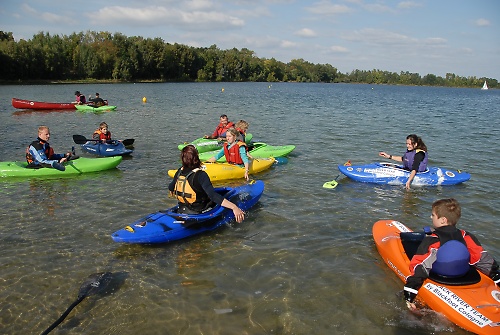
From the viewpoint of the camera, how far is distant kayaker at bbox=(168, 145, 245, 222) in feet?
18.5

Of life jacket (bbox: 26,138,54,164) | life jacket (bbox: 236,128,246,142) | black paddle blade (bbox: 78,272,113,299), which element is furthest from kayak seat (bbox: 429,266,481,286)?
life jacket (bbox: 26,138,54,164)

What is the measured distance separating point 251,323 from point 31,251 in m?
3.60

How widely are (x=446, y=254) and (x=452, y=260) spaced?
11 centimetres

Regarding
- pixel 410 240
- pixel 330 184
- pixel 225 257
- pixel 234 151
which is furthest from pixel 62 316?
pixel 330 184

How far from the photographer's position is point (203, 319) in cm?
431

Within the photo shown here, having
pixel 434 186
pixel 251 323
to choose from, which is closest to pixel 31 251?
pixel 251 323

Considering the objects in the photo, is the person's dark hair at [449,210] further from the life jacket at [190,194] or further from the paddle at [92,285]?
the paddle at [92,285]

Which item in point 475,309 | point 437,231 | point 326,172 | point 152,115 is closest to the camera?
point 475,309

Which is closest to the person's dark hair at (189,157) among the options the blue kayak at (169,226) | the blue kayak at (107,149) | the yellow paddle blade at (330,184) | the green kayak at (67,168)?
the blue kayak at (169,226)

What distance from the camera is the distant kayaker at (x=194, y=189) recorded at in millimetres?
5652

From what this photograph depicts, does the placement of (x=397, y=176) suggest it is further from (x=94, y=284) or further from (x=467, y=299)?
(x=94, y=284)

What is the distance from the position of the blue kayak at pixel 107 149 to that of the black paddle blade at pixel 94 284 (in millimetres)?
7496

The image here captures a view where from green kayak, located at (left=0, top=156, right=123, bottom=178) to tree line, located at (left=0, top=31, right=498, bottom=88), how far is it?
55579mm

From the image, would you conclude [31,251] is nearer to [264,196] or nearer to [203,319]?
[203,319]
